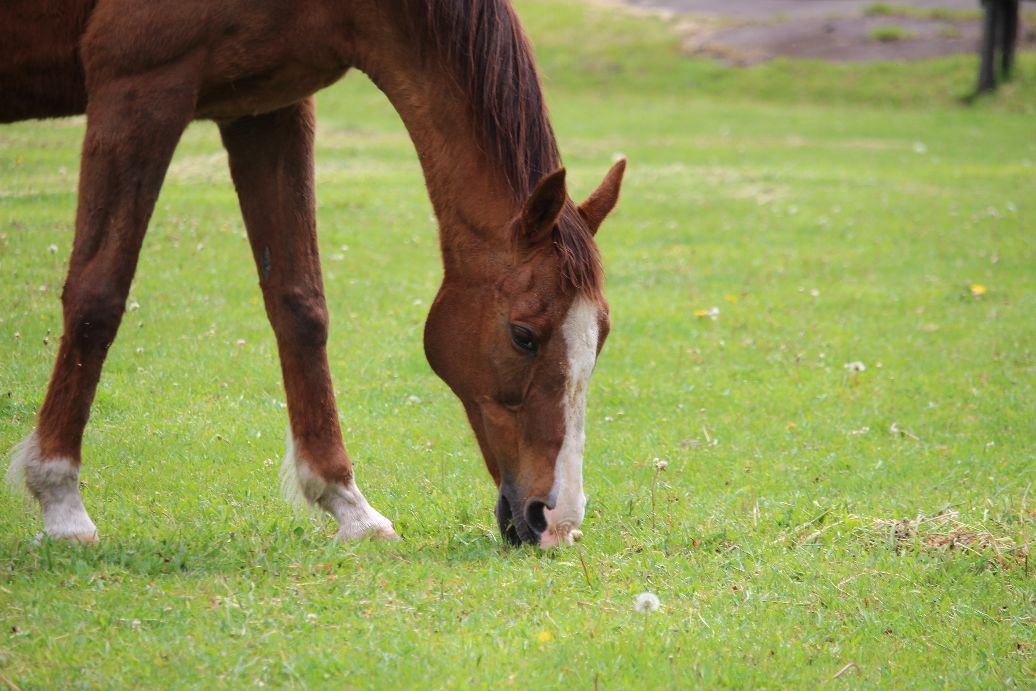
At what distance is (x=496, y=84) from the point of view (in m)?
4.09

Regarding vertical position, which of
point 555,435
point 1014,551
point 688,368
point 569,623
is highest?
point 555,435

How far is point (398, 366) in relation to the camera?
716 cm

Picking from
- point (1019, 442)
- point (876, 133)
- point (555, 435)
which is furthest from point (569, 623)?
point (876, 133)

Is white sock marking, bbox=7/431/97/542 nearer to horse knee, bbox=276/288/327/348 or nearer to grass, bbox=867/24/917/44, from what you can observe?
horse knee, bbox=276/288/327/348

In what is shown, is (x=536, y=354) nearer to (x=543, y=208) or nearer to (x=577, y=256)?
(x=577, y=256)

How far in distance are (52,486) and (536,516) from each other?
1.63 metres

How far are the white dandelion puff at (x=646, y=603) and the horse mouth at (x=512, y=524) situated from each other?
475mm

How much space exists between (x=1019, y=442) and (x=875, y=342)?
2.03 meters

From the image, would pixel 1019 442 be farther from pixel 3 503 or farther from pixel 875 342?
pixel 3 503

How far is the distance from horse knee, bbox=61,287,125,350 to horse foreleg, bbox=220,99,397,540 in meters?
0.81

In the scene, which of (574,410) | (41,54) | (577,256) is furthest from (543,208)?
→ (41,54)

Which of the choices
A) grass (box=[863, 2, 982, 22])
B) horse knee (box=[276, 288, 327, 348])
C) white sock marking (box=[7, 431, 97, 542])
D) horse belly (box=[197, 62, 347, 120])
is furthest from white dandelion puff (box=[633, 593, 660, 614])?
grass (box=[863, 2, 982, 22])

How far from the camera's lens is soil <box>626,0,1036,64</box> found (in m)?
28.2

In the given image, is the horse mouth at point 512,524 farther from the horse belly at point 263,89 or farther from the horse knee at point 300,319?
the horse belly at point 263,89
